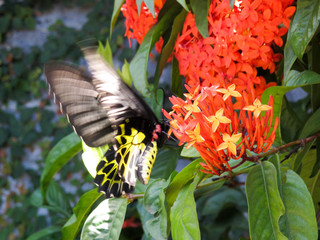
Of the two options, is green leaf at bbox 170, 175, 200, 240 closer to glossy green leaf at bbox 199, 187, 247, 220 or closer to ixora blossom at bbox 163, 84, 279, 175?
ixora blossom at bbox 163, 84, 279, 175

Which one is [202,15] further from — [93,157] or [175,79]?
[93,157]

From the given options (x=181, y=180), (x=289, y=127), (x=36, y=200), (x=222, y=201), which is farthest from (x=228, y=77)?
(x=36, y=200)

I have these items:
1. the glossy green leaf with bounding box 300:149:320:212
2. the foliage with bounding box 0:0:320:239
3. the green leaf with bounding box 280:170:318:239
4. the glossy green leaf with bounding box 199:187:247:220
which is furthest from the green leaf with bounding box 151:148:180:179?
the glossy green leaf with bounding box 199:187:247:220

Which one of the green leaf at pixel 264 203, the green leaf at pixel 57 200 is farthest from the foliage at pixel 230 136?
the green leaf at pixel 57 200

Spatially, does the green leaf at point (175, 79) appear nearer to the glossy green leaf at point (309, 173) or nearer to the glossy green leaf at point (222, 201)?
the glossy green leaf at point (309, 173)

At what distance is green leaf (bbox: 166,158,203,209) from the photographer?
→ 0.50 meters

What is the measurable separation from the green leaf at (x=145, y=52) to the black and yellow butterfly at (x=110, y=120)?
0.05 m

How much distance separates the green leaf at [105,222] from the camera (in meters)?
0.53

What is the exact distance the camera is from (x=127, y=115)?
1.92 feet

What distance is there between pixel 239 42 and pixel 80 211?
0.34 metres

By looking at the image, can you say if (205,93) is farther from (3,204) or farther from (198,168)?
(3,204)

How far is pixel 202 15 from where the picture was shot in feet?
1.85

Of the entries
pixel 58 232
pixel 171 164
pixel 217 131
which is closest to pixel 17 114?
pixel 58 232

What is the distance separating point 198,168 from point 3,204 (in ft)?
7.11
